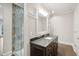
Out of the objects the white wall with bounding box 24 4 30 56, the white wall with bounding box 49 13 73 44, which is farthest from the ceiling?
the white wall with bounding box 24 4 30 56

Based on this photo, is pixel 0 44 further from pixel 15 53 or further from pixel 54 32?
pixel 54 32

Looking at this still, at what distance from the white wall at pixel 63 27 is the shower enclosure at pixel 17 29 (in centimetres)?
45

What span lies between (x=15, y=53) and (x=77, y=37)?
94cm

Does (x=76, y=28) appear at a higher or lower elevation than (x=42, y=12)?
lower

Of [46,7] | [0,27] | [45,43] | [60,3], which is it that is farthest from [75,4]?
[0,27]

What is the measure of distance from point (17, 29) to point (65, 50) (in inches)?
30.3

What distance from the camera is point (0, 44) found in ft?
3.45

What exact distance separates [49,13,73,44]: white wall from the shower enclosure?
45 cm

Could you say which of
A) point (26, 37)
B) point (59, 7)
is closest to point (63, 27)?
point (59, 7)

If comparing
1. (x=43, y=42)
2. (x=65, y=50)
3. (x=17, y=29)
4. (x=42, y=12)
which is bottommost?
(x=65, y=50)

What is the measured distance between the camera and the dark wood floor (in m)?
1.11

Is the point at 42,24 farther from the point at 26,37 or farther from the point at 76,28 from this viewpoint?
the point at 76,28

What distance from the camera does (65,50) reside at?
1123 millimetres

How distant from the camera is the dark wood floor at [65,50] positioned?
111 cm
